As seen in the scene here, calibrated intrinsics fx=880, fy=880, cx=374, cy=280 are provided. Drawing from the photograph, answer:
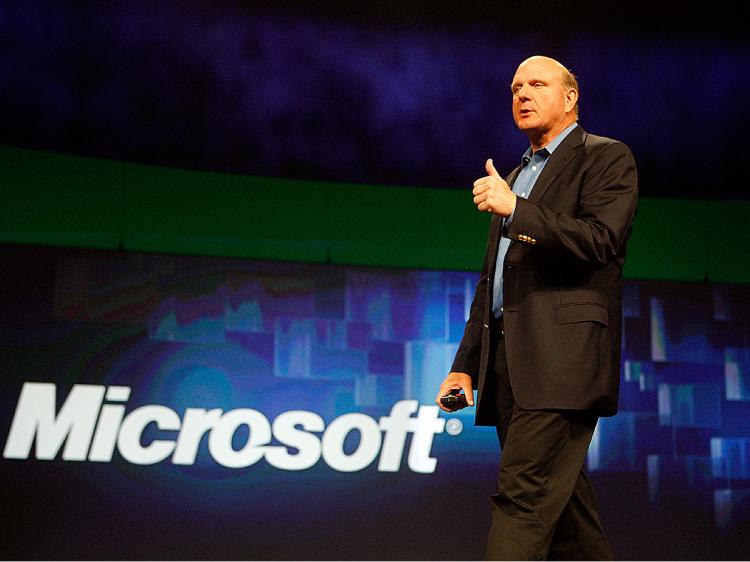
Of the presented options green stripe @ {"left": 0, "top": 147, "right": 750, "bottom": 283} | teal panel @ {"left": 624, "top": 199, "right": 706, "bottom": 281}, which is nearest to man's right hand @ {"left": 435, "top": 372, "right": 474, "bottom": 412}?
green stripe @ {"left": 0, "top": 147, "right": 750, "bottom": 283}

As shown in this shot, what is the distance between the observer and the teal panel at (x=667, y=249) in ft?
13.4

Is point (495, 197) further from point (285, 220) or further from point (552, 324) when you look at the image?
point (285, 220)

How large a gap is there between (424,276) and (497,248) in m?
1.77

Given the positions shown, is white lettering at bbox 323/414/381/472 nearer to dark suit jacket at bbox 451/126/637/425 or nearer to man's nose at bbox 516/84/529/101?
dark suit jacket at bbox 451/126/637/425

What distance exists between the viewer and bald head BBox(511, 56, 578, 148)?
6.59 ft

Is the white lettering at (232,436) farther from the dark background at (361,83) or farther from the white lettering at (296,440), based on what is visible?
→ the dark background at (361,83)

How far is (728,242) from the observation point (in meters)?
4.11

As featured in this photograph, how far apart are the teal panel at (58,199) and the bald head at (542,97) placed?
2.14 meters

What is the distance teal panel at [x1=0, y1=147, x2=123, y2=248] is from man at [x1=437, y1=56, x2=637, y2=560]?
2.13 meters

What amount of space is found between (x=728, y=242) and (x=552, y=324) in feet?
8.54

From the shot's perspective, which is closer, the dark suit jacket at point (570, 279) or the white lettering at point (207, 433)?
the dark suit jacket at point (570, 279)

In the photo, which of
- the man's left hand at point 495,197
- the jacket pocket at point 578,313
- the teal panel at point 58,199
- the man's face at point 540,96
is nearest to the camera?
the man's left hand at point 495,197

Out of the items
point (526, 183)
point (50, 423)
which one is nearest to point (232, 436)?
point (50, 423)

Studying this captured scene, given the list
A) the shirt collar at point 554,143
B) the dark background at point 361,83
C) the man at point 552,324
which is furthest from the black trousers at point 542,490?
the dark background at point 361,83
